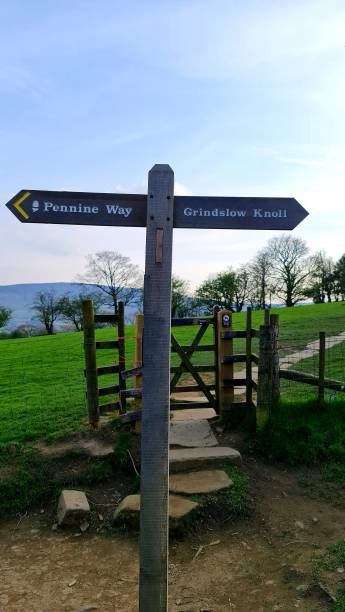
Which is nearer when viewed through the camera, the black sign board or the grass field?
the black sign board

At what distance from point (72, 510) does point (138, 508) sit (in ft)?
2.31

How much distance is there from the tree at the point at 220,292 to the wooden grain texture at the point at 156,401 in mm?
58848

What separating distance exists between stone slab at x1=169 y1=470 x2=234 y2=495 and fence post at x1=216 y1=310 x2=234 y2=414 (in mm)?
2032

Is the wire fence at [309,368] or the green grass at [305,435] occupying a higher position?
the wire fence at [309,368]

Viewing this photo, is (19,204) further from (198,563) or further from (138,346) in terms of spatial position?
(138,346)

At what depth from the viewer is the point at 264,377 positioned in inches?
259

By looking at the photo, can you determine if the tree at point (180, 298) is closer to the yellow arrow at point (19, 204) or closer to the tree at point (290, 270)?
the tree at point (290, 270)

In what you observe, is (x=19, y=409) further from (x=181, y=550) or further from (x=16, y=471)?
(x=181, y=550)

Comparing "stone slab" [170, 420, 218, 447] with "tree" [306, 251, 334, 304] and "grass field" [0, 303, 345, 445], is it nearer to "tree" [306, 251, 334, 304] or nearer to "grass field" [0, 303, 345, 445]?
"grass field" [0, 303, 345, 445]

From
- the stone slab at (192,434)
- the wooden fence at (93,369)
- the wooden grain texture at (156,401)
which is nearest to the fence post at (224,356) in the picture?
the stone slab at (192,434)

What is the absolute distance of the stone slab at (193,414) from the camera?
7.68 m

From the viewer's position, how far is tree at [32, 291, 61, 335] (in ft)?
212

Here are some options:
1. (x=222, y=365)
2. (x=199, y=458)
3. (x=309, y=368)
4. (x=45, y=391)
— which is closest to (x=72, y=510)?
(x=199, y=458)

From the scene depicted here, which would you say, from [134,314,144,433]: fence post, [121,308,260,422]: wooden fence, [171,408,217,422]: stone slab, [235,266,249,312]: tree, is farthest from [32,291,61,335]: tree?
[134,314,144,433]: fence post
